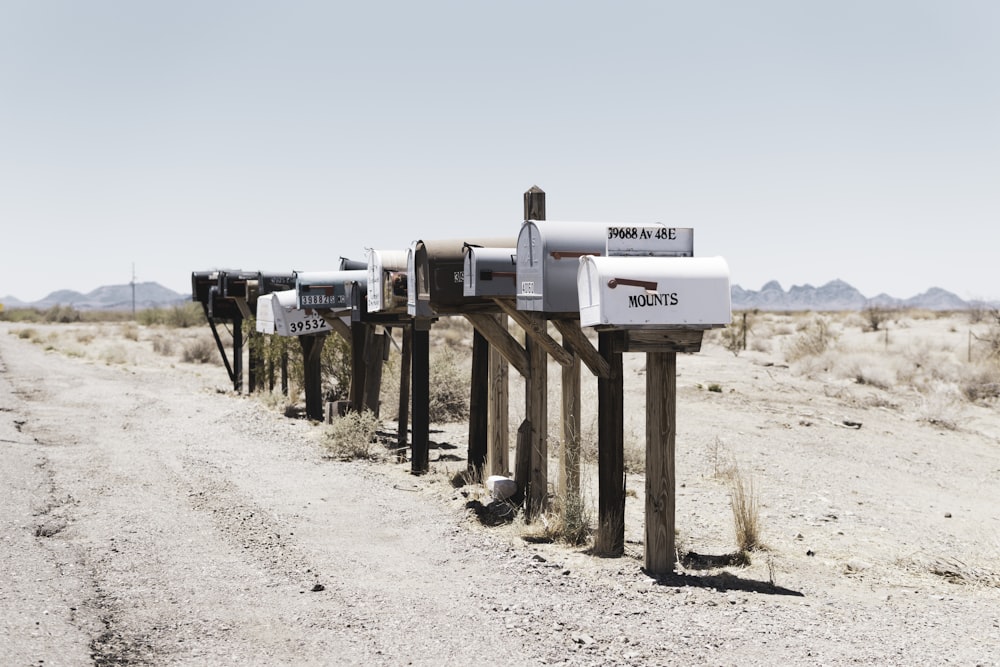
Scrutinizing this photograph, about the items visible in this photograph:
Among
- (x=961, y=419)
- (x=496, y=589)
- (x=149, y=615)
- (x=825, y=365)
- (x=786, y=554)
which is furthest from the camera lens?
(x=825, y=365)

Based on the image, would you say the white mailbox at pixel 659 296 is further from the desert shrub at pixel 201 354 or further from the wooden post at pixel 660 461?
the desert shrub at pixel 201 354

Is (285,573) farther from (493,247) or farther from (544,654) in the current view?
(493,247)

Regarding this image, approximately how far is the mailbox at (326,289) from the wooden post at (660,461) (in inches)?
273

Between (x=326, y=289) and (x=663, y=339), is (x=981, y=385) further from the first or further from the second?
(x=663, y=339)

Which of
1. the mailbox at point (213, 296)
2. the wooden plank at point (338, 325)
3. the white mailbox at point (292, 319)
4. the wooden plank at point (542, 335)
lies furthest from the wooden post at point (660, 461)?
the mailbox at point (213, 296)

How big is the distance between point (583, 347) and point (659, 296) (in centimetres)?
84

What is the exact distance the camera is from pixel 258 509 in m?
8.25

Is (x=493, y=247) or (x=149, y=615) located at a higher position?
(x=493, y=247)

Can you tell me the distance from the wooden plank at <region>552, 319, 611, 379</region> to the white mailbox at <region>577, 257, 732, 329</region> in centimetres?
52

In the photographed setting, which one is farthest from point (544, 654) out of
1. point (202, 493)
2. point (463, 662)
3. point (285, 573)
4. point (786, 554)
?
point (202, 493)

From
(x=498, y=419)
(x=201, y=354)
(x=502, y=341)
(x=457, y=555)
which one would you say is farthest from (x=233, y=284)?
(x=457, y=555)

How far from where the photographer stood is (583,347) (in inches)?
258

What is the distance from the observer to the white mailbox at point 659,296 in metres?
5.84

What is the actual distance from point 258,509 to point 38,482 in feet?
8.38
